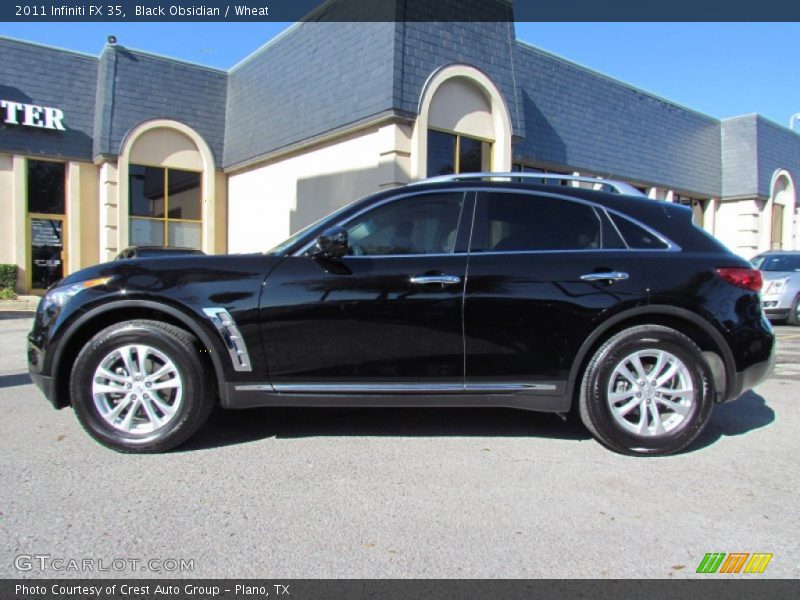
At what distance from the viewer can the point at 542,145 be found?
14859 millimetres

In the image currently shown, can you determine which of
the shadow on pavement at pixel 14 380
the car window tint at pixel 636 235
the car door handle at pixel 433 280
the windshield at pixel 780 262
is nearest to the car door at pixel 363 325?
the car door handle at pixel 433 280

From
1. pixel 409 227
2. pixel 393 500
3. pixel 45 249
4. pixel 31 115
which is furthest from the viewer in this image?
pixel 45 249

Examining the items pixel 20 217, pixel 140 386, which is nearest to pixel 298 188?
pixel 20 217

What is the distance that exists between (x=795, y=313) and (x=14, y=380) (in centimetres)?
1292

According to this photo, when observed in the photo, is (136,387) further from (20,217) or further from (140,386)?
(20,217)

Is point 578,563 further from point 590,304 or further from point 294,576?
point 590,304

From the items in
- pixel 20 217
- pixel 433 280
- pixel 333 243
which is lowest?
pixel 433 280

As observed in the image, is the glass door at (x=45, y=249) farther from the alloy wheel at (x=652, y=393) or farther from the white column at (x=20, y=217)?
the alloy wheel at (x=652, y=393)

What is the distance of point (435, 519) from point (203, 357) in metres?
1.83

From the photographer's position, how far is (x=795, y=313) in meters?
11.3

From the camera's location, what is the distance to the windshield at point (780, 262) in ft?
38.3

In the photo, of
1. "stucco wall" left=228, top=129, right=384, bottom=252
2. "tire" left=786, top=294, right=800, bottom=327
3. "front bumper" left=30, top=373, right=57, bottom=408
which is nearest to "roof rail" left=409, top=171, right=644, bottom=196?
"front bumper" left=30, top=373, right=57, bottom=408
